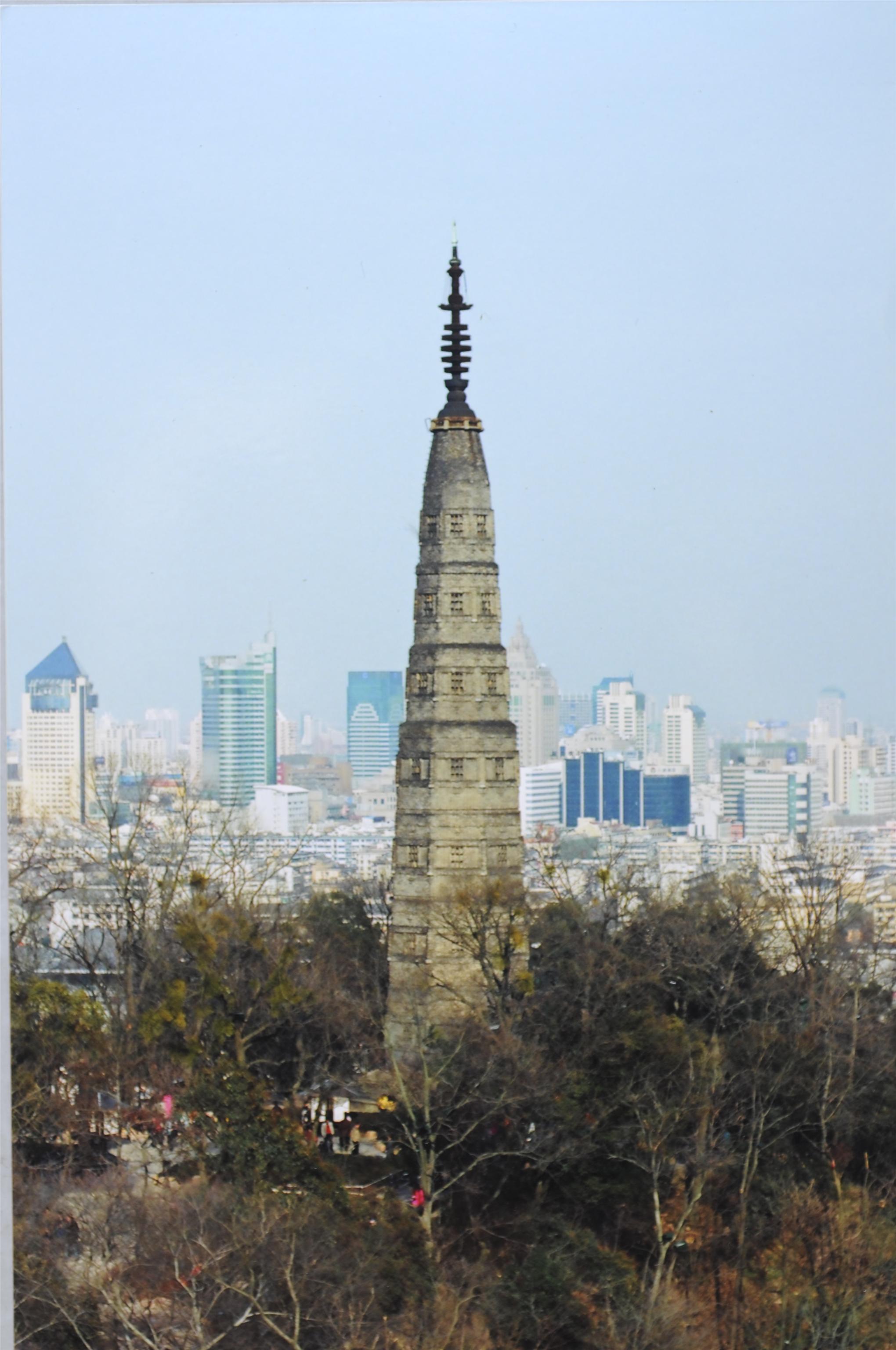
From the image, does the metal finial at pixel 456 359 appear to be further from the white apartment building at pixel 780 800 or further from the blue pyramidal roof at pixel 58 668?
the white apartment building at pixel 780 800

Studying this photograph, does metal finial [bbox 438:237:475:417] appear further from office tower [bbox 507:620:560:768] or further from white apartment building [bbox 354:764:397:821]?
white apartment building [bbox 354:764:397:821]

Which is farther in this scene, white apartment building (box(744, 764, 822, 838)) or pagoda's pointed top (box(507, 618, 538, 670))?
white apartment building (box(744, 764, 822, 838))

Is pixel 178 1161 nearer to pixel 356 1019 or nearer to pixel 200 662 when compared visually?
pixel 356 1019

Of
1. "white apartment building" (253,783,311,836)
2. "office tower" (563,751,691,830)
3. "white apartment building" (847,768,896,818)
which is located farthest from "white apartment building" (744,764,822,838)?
"white apartment building" (253,783,311,836)

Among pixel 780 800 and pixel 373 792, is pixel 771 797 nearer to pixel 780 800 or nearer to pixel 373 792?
pixel 780 800

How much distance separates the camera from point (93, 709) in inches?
1700

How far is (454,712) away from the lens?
18781 millimetres

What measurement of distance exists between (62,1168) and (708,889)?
11.8 meters

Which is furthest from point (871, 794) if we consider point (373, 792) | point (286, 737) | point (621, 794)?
point (286, 737)

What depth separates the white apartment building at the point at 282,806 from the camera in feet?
163

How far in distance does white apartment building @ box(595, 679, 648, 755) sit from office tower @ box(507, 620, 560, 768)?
106 cm

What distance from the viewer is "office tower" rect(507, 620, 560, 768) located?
148ft

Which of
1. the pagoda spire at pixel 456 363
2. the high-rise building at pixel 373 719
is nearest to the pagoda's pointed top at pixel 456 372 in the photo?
the pagoda spire at pixel 456 363

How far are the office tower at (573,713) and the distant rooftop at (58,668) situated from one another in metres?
12.9
